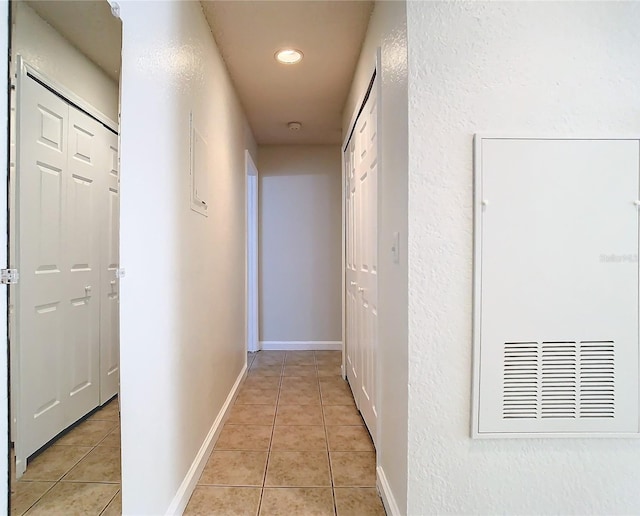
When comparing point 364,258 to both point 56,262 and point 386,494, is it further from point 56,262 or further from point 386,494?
point 56,262

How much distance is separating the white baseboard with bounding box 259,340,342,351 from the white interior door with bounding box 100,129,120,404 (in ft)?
10.4

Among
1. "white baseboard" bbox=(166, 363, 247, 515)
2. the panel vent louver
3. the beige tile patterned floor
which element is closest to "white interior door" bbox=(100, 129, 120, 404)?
"white baseboard" bbox=(166, 363, 247, 515)

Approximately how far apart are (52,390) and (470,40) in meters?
1.60

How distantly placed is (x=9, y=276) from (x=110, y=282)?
0.29 m

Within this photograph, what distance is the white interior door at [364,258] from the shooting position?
75.6 inches

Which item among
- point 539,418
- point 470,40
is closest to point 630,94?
point 470,40

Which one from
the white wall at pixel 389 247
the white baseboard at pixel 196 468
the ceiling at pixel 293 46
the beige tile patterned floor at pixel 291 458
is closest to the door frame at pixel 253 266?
the ceiling at pixel 293 46

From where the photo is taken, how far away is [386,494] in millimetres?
1477


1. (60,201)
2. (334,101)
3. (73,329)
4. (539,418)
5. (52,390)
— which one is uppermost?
(334,101)

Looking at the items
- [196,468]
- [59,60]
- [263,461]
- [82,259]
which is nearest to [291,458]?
[263,461]

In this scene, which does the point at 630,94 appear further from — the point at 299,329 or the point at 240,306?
the point at 299,329

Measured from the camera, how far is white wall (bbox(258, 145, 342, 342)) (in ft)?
13.6

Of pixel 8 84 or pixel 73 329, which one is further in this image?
pixel 73 329

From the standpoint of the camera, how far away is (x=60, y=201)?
2.65 ft
